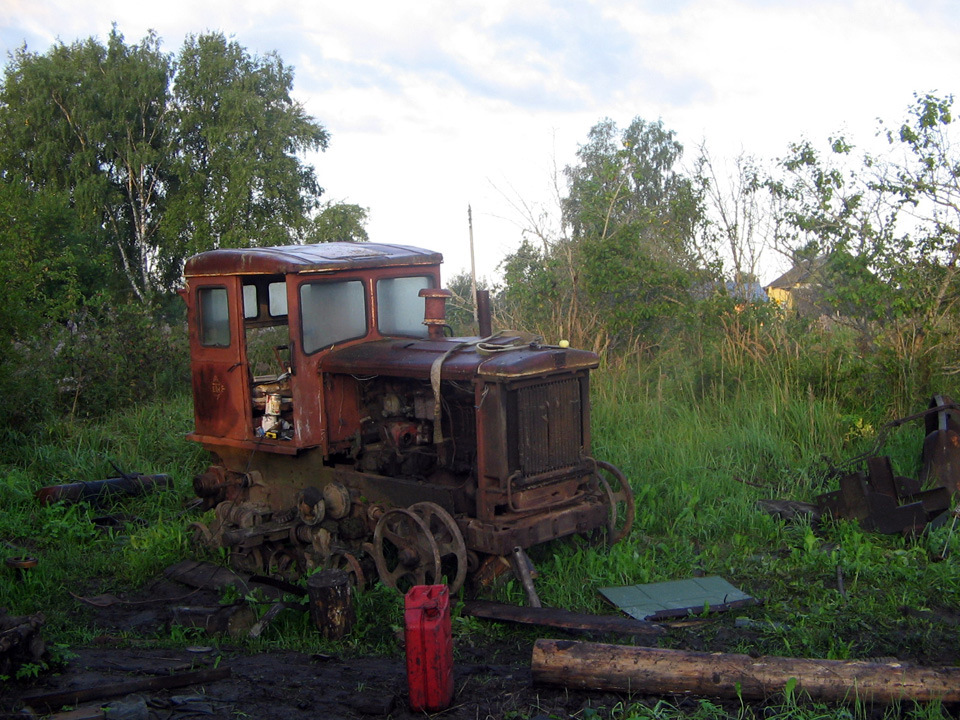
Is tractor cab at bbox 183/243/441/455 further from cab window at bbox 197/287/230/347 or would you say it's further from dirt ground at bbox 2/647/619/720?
dirt ground at bbox 2/647/619/720

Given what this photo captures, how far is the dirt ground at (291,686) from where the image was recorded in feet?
12.4

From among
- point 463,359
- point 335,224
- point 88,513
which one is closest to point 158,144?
point 335,224

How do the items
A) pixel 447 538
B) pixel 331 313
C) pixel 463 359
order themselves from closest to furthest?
pixel 447 538, pixel 463 359, pixel 331 313

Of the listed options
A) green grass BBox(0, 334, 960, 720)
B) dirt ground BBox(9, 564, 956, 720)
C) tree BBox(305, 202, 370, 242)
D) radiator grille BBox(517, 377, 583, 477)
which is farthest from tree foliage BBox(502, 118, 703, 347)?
tree BBox(305, 202, 370, 242)

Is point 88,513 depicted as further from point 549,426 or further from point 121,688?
point 549,426

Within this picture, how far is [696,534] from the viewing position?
6301mm

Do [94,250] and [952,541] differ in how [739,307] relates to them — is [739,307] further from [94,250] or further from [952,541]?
[94,250]

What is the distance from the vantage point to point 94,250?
2280 centimetres

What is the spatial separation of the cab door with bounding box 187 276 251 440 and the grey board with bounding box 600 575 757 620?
3053 mm

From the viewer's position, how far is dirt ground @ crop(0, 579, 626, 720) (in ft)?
12.4

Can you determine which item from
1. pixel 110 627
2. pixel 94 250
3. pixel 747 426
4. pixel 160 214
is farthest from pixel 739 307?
pixel 160 214

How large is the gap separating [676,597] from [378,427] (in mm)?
2397

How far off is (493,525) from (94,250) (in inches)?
818

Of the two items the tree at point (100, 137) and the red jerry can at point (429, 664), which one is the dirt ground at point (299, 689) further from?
the tree at point (100, 137)
